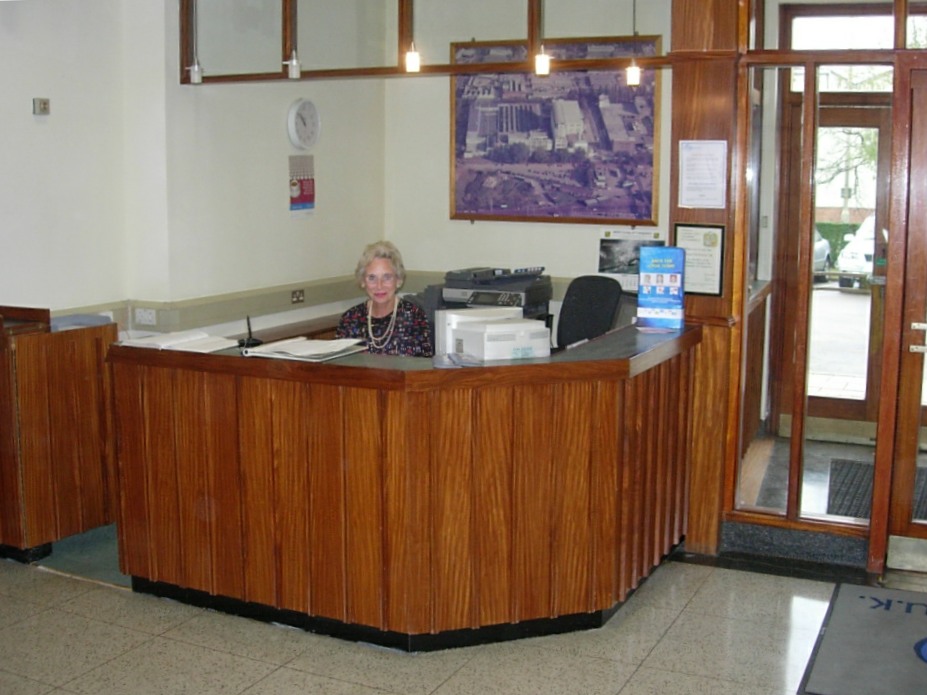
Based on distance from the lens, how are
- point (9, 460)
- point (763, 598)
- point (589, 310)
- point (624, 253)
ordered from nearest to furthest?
1. point (763, 598)
2. point (9, 460)
3. point (589, 310)
4. point (624, 253)

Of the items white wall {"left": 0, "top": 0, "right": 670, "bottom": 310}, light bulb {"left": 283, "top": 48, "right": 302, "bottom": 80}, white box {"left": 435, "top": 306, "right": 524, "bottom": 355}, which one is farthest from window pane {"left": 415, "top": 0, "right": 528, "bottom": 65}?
white box {"left": 435, "top": 306, "right": 524, "bottom": 355}

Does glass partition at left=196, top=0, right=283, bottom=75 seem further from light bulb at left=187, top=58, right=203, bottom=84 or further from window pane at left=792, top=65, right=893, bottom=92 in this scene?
window pane at left=792, top=65, right=893, bottom=92

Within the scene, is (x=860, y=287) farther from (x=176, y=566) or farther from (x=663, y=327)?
(x=176, y=566)

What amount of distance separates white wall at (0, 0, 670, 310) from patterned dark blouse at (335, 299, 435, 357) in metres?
1.43

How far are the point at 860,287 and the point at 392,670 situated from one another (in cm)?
269

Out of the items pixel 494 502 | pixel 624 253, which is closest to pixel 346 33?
pixel 624 253

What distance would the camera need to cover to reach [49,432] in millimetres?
4840

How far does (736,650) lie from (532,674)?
784 millimetres

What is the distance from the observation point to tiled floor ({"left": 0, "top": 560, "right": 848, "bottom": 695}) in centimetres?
370

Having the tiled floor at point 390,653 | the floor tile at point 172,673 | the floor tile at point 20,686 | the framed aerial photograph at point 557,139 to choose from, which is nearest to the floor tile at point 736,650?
the tiled floor at point 390,653

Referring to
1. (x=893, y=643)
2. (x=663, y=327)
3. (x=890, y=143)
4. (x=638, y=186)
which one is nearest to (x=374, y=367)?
(x=663, y=327)

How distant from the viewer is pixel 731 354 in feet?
15.9

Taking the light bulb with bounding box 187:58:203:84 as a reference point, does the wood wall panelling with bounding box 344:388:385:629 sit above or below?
below

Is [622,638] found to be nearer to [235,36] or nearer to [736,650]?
[736,650]
